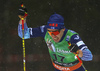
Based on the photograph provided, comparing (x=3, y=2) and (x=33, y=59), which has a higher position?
(x=3, y=2)

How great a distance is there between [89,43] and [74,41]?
311 cm

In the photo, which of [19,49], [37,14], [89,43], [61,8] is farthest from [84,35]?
[19,49]

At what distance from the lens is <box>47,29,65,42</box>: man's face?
361cm

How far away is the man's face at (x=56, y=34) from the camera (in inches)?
142

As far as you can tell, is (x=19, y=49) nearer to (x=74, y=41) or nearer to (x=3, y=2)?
(x=3, y=2)

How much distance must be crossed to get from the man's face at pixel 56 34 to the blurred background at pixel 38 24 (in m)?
2.64

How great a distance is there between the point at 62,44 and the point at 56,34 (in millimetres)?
222

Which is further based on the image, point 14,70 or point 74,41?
point 14,70

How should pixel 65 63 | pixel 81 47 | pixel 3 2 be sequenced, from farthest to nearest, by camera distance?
1. pixel 3 2
2. pixel 65 63
3. pixel 81 47

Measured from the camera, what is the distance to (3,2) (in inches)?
244

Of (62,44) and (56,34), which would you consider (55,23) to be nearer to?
(56,34)

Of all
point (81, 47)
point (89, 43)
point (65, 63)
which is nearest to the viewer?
point (81, 47)

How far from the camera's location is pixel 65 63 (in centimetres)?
391

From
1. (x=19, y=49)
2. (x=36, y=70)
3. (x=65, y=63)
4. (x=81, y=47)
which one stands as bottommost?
(x=36, y=70)
